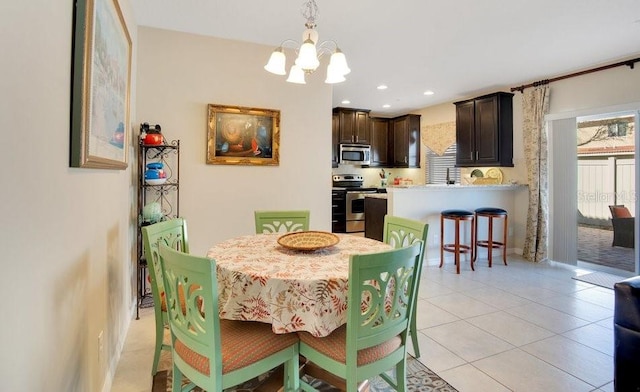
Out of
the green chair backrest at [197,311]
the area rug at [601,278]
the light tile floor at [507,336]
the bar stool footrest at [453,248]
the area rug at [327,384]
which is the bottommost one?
the area rug at [327,384]

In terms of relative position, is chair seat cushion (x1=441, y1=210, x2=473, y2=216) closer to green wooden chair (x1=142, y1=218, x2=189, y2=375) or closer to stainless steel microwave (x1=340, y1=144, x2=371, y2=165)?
stainless steel microwave (x1=340, y1=144, x2=371, y2=165)

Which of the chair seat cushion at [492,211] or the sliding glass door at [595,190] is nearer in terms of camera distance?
the sliding glass door at [595,190]

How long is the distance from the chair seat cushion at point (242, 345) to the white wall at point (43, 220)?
1.47ft

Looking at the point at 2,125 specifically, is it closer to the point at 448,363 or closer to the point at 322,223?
the point at 448,363

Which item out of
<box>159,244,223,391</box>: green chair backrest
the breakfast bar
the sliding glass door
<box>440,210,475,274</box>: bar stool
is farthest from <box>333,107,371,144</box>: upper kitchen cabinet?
<box>159,244,223,391</box>: green chair backrest

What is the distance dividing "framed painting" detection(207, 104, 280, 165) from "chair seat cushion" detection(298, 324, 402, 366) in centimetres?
230

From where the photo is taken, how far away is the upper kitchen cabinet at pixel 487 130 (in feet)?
17.1

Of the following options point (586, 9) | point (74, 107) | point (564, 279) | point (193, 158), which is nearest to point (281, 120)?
point (193, 158)

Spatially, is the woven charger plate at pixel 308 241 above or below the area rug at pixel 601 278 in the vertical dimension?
above

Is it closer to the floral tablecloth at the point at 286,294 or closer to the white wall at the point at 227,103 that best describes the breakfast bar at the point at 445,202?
the white wall at the point at 227,103

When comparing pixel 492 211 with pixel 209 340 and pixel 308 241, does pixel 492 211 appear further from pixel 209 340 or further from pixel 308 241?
pixel 209 340

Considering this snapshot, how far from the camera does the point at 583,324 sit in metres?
2.83

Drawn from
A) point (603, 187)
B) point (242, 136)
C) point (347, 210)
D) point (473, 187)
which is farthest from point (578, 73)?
point (242, 136)

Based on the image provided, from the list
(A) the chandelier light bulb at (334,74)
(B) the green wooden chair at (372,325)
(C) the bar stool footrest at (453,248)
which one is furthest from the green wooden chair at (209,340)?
(C) the bar stool footrest at (453,248)
